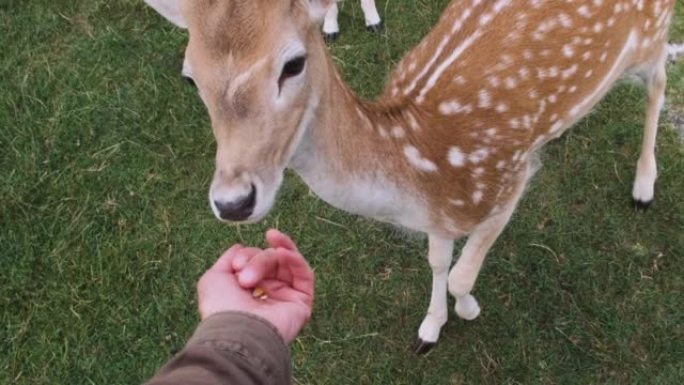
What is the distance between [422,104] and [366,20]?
1673 mm

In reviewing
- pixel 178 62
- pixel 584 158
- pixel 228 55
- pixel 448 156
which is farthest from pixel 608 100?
pixel 228 55

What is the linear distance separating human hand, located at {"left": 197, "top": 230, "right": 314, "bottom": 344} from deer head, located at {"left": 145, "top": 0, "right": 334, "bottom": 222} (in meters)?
0.13

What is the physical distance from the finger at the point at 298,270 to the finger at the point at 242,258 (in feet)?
0.23

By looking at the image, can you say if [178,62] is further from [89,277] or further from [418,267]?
[418,267]

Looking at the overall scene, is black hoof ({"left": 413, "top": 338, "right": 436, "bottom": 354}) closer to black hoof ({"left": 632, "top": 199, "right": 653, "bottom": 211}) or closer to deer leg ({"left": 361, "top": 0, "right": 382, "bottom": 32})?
black hoof ({"left": 632, "top": 199, "right": 653, "bottom": 211})

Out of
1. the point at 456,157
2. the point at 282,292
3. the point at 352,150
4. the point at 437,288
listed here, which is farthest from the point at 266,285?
the point at 437,288

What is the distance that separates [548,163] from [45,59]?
260 centimetres

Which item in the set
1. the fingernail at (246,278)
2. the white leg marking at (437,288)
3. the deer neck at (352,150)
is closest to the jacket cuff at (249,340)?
the fingernail at (246,278)

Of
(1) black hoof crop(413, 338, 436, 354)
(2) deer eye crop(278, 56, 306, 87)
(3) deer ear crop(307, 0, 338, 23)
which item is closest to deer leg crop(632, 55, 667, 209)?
(1) black hoof crop(413, 338, 436, 354)

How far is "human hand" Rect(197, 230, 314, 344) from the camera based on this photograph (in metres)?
1.86

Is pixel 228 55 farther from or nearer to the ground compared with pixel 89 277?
farther from the ground

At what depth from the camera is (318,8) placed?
199 cm

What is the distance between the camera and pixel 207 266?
344 centimetres

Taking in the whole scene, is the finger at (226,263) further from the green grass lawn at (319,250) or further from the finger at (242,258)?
the green grass lawn at (319,250)
